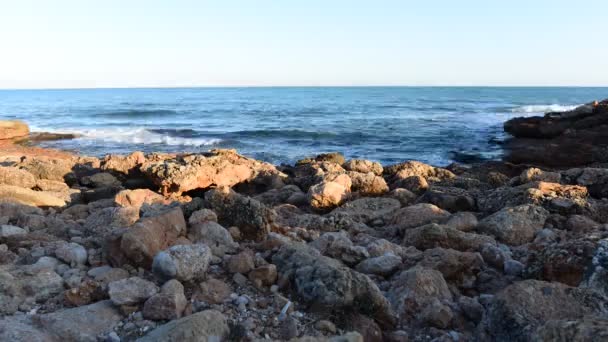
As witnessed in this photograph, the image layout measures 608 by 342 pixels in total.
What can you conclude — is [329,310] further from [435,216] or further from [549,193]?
[549,193]

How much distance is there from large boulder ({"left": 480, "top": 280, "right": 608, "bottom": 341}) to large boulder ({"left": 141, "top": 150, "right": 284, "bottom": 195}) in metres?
6.03

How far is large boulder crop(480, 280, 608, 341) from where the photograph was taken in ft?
8.68

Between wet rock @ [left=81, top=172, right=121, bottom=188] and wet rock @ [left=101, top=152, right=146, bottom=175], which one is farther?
wet rock @ [left=101, top=152, right=146, bottom=175]

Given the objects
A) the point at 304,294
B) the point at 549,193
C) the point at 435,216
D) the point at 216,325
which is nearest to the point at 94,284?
the point at 216,325

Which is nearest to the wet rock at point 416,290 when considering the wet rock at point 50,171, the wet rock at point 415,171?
the wet rock at point 415,171

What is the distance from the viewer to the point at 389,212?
6.19m

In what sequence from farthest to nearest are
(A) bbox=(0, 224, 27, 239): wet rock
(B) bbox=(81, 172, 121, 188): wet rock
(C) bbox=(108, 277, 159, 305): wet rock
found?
(B) bbox=(81, 172, 121, 188): wet rock → (A) bbox=(0, 224, 27, 239): wet rock → (C) bbox=(108, 277, 159, 305): wet rock

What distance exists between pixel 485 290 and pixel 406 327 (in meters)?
0.86

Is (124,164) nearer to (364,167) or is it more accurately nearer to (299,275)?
(364,167)

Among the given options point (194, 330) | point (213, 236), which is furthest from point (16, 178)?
point (194, 330)

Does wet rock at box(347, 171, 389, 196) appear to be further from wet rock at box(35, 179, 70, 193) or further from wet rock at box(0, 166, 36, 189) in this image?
wet rock at box(0, 166, 36, 189)

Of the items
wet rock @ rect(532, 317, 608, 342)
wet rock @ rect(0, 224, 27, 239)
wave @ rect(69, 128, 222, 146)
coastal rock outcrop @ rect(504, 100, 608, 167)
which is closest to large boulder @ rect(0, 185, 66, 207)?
wet rock @ rect(0, 224, 27, 239)

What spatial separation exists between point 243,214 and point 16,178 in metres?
5.17

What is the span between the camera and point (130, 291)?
2.96m
